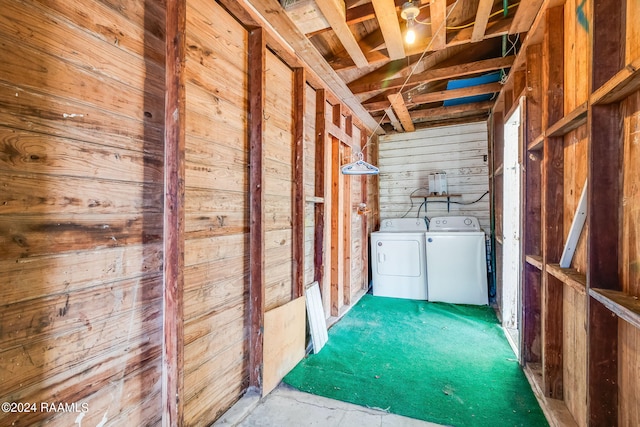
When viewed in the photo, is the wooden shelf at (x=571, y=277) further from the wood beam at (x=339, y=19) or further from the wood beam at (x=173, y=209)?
the wood beam at (x=339, y=19)

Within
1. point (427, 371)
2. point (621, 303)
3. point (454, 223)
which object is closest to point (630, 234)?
point (621, 303)

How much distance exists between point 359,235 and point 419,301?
1129 millimetres

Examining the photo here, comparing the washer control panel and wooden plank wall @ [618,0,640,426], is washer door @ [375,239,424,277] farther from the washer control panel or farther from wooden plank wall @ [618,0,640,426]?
wooden plank wall @ [618,0,640,426]

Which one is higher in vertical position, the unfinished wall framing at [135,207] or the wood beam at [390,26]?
the wood beam at [390,26]

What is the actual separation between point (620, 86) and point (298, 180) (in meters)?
1.73

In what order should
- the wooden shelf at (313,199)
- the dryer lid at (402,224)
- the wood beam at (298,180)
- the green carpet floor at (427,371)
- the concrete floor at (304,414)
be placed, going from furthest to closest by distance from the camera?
1. the dryer lid at (402,224)
2. the wooden shelf at (313,199)
3. the wood beam at (298,180)
4. the green carpet floor at (427,371)
5. the concrete floor at (304,414)

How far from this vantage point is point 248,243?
1762 millimetres

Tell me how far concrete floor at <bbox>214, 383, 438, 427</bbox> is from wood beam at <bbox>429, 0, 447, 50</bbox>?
2.38m

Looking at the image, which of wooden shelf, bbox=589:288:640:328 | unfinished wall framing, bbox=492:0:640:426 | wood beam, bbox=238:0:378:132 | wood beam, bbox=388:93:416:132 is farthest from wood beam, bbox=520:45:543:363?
wood beam, bbox=238:0:378:132

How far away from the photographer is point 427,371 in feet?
6.75

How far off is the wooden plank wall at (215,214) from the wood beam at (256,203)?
0.04 m

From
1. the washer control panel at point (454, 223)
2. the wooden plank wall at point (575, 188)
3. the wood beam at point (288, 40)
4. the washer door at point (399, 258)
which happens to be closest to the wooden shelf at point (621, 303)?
the wooden plank wall at point (575, 188)

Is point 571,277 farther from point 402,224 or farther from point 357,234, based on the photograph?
point 402,224

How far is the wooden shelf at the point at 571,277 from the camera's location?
1.18 meters
